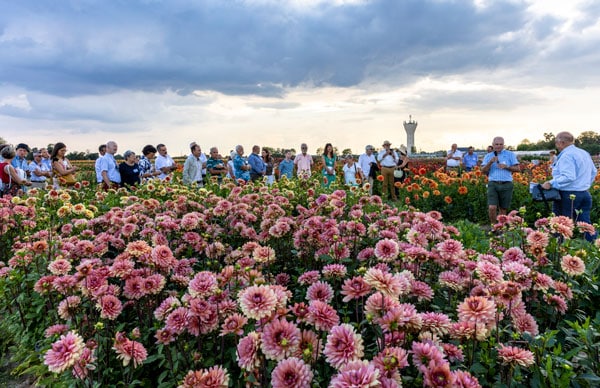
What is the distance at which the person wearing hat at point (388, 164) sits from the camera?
35.1 ft

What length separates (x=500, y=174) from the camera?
6.98 metres

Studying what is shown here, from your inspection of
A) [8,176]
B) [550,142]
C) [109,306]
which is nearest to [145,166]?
[8,176]

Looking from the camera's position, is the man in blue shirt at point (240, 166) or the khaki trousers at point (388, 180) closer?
the man in blue shirt at point (240, 166)

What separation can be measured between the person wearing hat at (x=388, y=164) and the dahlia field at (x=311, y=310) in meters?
7.02

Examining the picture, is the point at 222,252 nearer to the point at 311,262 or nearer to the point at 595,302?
the point at 311,262

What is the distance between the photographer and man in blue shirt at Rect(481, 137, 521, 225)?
22.4 ft

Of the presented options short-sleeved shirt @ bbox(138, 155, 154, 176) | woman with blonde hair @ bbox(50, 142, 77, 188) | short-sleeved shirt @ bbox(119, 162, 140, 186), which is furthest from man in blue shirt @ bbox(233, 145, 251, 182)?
woman with blonde hair @ bbox(50, 142, 77, 188)

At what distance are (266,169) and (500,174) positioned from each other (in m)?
5.53

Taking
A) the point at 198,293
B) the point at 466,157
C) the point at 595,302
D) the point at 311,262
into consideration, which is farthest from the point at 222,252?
the point at 466,157

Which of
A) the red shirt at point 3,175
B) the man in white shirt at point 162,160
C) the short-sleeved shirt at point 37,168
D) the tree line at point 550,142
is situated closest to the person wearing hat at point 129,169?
the man in white shirt at point 162,160

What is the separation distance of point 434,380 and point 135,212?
340cm

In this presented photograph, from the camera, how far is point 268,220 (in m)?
3.07

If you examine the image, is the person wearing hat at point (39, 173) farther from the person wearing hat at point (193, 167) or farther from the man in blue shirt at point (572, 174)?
the man in blue shirt at point (572, 174)

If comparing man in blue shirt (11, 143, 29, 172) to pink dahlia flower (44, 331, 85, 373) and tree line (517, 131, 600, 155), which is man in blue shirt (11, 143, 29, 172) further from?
tree line (517, 131, 600, 155)
